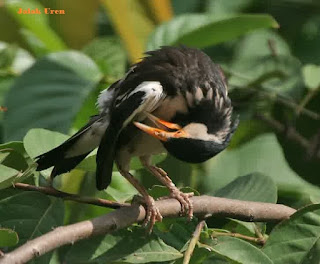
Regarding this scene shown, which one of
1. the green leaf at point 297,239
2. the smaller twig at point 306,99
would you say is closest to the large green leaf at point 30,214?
the green leaf at point 297,239

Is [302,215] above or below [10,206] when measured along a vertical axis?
below

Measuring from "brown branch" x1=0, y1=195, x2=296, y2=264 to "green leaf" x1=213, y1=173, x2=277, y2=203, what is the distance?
8cm

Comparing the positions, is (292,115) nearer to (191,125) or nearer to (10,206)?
(191,125)

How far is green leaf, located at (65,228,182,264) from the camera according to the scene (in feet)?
5.25

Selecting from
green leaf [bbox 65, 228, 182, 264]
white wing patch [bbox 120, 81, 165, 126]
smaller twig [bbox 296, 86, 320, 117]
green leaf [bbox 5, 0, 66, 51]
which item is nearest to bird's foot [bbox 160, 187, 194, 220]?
green leaf [bbox 65, 228, 182, 264]

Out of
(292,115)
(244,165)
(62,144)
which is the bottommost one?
(244,165)

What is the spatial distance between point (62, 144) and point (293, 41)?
1.95 m

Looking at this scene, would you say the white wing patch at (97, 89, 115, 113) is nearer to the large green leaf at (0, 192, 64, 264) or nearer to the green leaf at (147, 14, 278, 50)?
the large green leaf at (0, 192, 64, 264)

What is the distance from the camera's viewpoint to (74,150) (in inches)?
78.0

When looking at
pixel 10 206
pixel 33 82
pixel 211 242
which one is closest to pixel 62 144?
pixel 10 206

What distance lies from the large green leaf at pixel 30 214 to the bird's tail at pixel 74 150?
0.10 metres

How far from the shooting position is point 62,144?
6.34ft

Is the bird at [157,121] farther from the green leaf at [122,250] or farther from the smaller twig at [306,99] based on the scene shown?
the smaller twig at [306,99]

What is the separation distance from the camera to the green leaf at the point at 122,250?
1.60 meters
